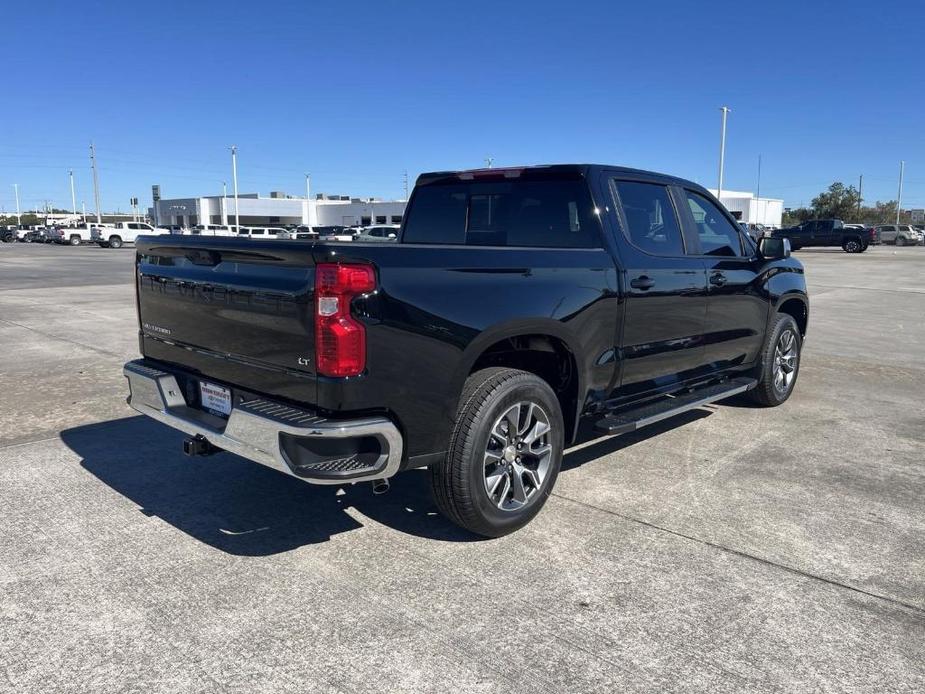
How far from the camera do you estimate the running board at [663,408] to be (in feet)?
14.1

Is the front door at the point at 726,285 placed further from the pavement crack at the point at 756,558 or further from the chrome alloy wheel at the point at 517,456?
the chrome alloy wheel at the point at 517,456

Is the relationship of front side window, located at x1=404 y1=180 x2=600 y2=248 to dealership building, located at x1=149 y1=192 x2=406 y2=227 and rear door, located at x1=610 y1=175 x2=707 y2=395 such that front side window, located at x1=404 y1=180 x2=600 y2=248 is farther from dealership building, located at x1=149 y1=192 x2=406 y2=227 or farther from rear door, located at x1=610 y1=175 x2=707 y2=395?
dealership building, located at x1=149 y1=192 x2=406 y2=227

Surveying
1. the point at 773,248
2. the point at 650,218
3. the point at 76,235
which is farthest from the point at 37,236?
the point at 650,218

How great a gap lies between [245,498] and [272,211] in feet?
323

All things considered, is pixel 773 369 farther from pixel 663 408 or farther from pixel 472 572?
pixel 472 572

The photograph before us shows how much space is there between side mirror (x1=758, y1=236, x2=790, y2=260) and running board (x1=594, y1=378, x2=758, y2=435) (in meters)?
1.05

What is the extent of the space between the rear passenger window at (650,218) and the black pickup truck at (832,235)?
4071 cm

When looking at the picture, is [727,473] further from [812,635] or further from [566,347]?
[812,635]

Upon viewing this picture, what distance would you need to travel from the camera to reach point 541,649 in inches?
110

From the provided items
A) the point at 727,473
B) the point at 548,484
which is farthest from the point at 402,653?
the point at 727,473

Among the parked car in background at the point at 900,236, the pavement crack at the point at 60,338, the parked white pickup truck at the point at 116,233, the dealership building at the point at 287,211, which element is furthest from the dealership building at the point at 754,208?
the pavement crack at the point at 60,338

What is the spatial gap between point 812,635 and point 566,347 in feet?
5.88

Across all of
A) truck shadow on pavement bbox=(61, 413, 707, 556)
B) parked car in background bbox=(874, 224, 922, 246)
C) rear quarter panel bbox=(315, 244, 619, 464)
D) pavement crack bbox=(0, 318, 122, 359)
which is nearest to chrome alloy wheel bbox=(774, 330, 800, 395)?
truck shadow on pavement bbox=(61, 413, 707, 556)

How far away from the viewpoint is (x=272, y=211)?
9794 centimetres
